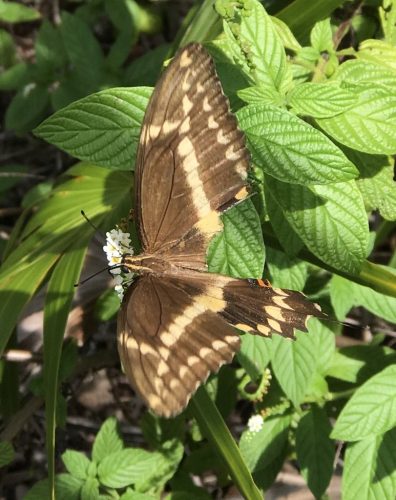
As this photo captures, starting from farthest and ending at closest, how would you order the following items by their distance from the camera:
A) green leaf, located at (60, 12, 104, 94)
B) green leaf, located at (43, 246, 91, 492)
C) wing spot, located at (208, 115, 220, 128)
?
green leaf, located at (60, 12, 104, 94), green leaf, located at (43, 246, 91, 492), wing spot, located at (208, 115, 220, 128)

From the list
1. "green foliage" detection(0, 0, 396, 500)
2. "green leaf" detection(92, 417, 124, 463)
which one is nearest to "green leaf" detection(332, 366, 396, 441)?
"green foliage" detection(0, 0, 396, 500)

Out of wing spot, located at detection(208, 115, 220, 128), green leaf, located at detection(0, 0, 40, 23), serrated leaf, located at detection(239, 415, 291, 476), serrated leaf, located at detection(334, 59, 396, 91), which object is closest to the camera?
wing spot, located at detection(208, 115, 220, 128)

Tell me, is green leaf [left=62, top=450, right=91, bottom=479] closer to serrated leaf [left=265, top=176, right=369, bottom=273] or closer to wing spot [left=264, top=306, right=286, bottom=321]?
wing spot [left=264, top=306, right=286, bottom=321]

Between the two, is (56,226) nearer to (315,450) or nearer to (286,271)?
(286,271)

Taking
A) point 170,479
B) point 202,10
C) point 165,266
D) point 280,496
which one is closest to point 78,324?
point 170,479

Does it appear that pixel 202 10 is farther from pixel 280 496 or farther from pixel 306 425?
pixel 280 496

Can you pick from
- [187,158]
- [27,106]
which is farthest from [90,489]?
[27,106]
